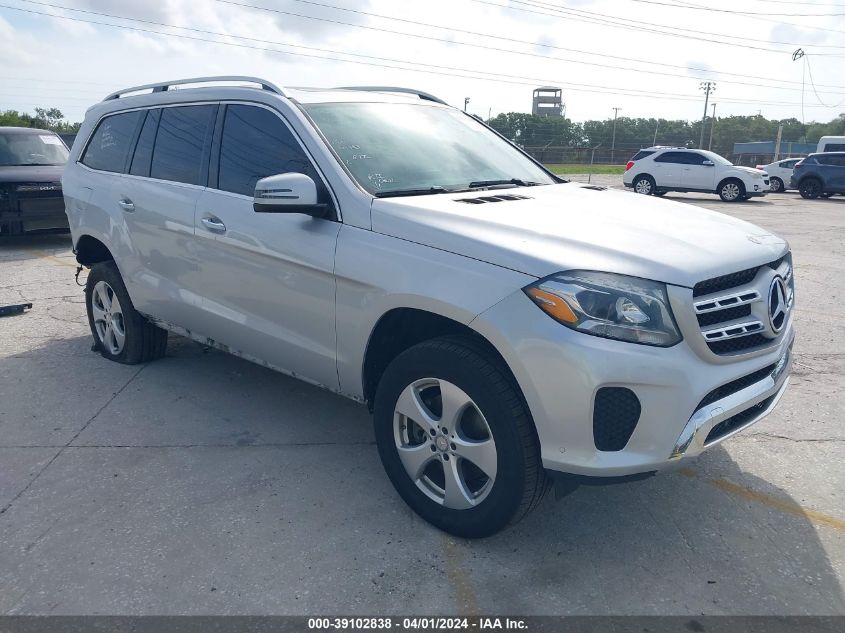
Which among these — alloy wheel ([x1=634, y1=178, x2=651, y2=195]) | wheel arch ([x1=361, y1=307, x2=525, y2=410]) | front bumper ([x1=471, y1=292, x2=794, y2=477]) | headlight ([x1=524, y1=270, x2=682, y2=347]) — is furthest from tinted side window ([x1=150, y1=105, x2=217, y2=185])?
alloy wheel ([x1=634, y1=178, x2=651, y2=195])

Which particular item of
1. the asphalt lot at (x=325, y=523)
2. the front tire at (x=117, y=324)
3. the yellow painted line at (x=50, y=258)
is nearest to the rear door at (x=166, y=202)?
the front tire at (x=117, y=324)

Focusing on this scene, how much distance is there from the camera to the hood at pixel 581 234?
8.97 ft

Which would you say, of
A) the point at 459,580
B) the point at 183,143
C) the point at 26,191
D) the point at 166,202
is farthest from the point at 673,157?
the point at 459,580

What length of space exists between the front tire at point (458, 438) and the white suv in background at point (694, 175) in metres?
22.3

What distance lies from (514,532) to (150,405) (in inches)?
105

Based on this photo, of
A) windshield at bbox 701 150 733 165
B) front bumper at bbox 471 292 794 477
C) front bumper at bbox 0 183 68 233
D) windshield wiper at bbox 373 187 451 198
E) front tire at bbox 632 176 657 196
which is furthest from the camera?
front tire at bbox 632 176 657 196

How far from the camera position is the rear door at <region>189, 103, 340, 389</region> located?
11.6 feet

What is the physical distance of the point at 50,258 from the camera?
10.2 meters

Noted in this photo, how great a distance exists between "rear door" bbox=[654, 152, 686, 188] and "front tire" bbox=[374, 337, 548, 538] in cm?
2273

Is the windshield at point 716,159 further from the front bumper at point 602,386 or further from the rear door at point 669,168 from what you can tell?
the front bumper at point 602,386

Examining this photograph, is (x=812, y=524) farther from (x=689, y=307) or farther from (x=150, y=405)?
(x=150, y=405)

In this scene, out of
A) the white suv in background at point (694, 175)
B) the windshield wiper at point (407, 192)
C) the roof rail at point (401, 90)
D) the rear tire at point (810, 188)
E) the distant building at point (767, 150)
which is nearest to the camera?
the windshield wiper at point (407, 192)

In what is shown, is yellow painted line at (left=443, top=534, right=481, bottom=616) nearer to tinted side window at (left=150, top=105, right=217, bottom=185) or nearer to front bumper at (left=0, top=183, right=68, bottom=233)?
tinted side window at (left=150, top=105, right=217, bottom=185)

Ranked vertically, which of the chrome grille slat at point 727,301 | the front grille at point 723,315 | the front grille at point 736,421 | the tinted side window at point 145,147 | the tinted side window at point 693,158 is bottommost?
the front grille at point 736,421
